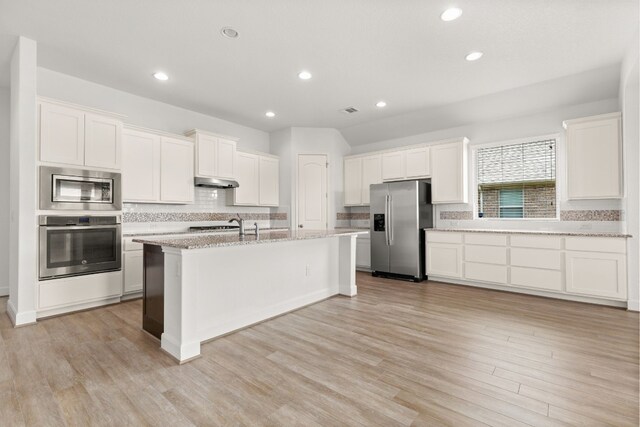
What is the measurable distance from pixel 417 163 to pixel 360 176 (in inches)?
47.0

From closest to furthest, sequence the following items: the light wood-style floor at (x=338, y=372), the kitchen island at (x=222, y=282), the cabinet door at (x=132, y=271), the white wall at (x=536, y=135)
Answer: the light wood-style floor at (x=338, y=372) → the kitchen island at (x=222, y=282) → the cabinet door at (x=132, y=271) → the white wall at (x=536, y=135)

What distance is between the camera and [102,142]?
3.73 metres

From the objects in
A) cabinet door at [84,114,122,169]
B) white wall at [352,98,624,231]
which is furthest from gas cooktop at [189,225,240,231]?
white wall at [352,98,624,231]

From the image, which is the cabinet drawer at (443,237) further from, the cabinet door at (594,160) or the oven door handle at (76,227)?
the oven door handle at (76,227)

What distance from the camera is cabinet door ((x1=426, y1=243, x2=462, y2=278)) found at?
4941 millimetres

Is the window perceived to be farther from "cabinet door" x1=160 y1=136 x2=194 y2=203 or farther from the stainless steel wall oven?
the stainless steel wall oven

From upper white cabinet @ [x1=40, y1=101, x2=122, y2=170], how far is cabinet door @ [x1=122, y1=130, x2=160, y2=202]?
0.25m

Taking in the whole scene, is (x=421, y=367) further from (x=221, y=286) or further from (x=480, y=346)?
(x=221, y=286)

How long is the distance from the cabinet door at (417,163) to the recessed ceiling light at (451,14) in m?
2.88

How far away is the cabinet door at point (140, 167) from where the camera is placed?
4.12m

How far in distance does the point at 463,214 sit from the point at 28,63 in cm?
615

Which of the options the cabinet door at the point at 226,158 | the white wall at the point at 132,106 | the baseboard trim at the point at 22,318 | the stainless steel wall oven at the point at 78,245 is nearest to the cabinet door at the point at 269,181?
the white wall at the point at 132,106

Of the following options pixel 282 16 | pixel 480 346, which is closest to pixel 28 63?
pixel 282 16

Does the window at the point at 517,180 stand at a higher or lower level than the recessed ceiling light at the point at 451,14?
lower
